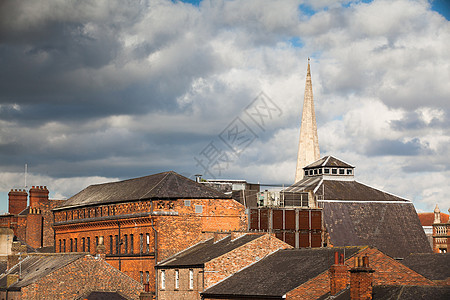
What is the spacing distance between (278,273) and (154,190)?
69.4 feet

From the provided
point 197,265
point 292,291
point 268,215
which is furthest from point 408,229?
point 292,291

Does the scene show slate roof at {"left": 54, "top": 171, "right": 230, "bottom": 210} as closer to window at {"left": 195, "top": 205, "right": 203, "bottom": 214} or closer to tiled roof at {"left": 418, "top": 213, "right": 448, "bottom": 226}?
window at {"left": 195, "top": 205, "right": 203, "bottom": 214}

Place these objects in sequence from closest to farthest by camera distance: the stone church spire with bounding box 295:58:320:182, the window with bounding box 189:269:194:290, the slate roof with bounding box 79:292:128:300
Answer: the window with bounding box 189:269:194:290 < the slate roof with bounding box 79:292:128:300 < the stone church spire with bounding box 295:58:320:182

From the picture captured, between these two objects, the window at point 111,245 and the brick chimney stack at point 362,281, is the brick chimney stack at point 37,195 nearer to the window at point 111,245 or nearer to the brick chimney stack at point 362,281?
the window at point 111,245

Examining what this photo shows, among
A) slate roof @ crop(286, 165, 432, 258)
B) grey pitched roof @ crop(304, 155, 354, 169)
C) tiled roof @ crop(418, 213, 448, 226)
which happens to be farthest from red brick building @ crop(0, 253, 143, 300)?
tiled roof @ crop(418, 213, 448, 226)

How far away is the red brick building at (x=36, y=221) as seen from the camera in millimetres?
97375

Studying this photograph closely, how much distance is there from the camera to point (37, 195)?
4008 inches

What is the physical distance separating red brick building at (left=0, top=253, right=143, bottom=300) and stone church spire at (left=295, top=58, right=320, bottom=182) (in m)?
59.9

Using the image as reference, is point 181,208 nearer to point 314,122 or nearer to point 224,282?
point 224,282

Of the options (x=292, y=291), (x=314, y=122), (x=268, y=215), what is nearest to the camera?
(x=292, y=291)

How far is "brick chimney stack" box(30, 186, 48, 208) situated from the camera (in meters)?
101

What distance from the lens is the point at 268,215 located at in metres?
72.1

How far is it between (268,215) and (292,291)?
86.8ft

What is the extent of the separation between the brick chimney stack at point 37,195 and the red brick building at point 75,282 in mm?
37937
